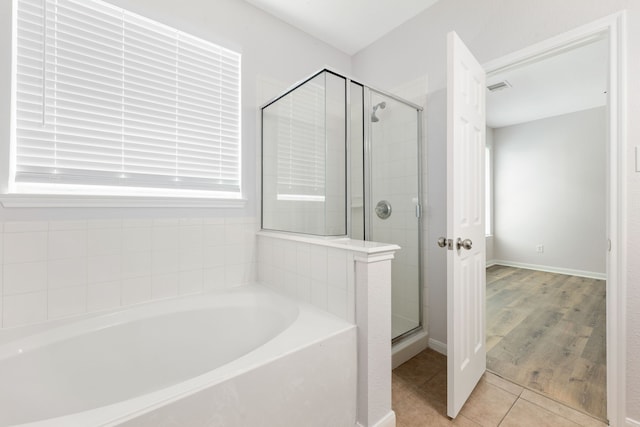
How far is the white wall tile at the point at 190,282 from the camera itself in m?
1.73

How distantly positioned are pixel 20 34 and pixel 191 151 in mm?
883

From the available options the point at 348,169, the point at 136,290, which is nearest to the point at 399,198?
the point at 348,169

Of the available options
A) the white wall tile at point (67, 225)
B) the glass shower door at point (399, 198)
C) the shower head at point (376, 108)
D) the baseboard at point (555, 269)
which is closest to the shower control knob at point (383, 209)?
the glass shower door at point (399, 198)

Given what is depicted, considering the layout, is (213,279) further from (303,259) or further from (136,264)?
(303,259)

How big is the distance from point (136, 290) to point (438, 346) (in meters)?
2.05

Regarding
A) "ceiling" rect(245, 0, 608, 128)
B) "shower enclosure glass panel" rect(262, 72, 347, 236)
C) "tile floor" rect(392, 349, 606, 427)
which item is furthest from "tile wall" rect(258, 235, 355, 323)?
"ceiling" rect(245, 0, 608, 128)

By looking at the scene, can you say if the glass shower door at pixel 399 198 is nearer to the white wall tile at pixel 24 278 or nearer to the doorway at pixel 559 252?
the doorway at pixel 559 252

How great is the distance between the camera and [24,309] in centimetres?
Answer: 130

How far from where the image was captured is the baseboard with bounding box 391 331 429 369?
6.11 ft

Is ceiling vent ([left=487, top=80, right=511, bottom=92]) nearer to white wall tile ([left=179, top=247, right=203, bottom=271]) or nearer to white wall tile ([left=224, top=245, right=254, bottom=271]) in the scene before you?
white wall tile ([left=224, top=245, right=254, bottom=271])

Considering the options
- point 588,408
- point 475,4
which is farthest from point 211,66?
point 588,408

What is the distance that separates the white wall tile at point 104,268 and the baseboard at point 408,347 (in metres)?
1.75

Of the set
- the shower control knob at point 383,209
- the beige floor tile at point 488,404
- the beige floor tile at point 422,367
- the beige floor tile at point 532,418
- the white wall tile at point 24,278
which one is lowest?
the beige floor tile at point 422,367

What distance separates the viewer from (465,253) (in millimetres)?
1458
